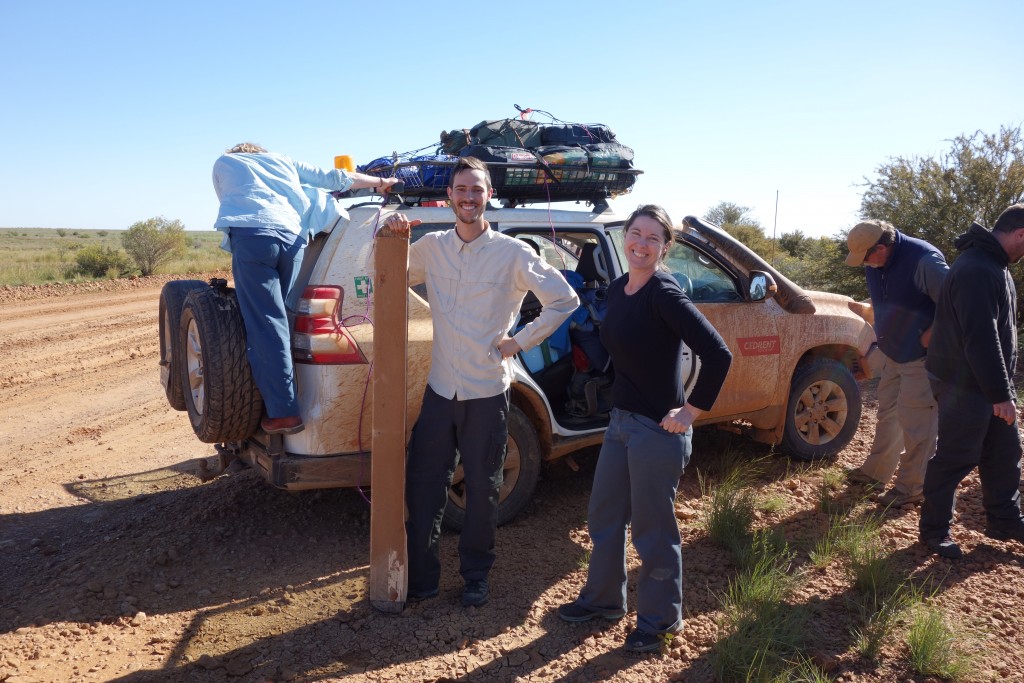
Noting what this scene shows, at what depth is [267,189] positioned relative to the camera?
12.9 ft

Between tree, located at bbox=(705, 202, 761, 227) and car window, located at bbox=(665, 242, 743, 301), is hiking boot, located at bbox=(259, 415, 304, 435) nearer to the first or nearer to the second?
car window, located at bbox=(665, 242, 743, 301)

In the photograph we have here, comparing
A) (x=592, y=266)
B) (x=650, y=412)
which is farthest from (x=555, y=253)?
(x=650, y=412)

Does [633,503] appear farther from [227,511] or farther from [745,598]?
[227,511]

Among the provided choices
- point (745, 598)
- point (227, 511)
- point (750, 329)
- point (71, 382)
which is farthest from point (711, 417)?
point (71, 382)

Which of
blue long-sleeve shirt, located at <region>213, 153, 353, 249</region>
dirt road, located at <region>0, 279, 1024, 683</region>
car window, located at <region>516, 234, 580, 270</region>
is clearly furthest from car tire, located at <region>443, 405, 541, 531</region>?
blue long-sleeve shirt, located at <region>213, 153, 353, 249</region>

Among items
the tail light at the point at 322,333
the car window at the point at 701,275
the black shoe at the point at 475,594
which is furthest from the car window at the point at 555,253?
the black shoe at the point at 475,594

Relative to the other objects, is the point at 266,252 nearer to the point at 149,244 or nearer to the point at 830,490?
the point at 830,490

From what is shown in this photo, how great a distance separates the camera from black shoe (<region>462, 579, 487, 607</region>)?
3.77 metres

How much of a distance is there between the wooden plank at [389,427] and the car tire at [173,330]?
1148mm

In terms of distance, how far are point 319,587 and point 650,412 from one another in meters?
1.92

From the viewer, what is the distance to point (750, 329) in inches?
209

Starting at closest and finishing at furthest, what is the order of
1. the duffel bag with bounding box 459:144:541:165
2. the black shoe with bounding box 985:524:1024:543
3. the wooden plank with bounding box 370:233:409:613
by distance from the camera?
the wooden plank with bounding box 370:233:409:613, the black shoe with bounding box 985:524:1024:543, the duffel bag with bounding box 459:144:541:165

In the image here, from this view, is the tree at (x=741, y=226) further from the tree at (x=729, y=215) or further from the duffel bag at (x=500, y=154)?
the duffel bag at (x=500, y=154)

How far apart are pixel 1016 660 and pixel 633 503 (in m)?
1.82
